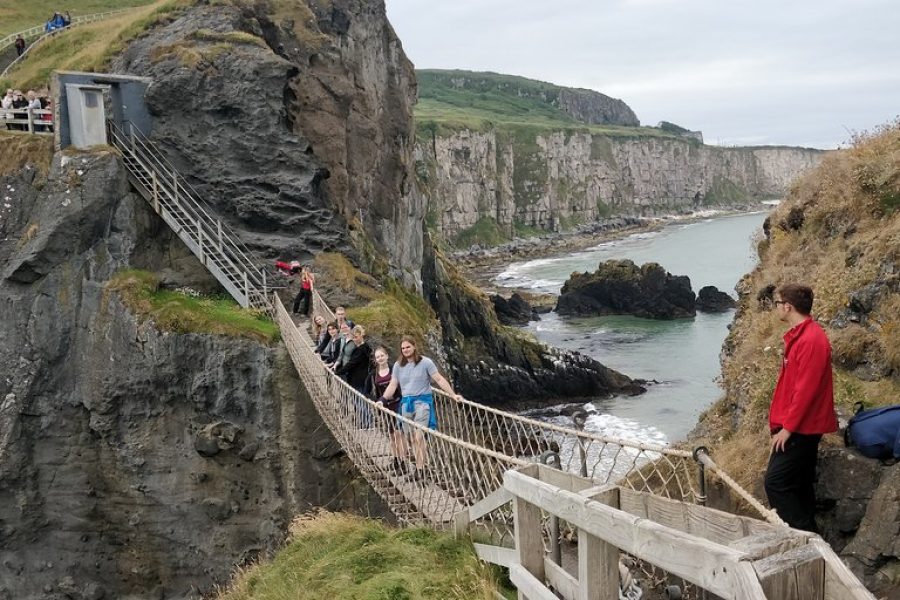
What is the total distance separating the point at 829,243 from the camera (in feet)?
30.9

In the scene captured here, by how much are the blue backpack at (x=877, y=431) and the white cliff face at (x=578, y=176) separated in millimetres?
92880

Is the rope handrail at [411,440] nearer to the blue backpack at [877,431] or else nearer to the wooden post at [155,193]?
the wooden post at [155,193]

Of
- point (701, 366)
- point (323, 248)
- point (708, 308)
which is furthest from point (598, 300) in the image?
point (323, 248)

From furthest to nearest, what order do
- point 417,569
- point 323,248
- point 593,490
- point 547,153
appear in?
point 547,153 < point 323,248 < point 417,569 < point 593,490

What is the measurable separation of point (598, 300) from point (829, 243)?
146 ft

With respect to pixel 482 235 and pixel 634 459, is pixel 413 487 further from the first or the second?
pixel 482 235

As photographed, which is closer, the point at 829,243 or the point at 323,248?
the point at 829,243

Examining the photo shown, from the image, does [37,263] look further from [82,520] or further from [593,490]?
[593,490]

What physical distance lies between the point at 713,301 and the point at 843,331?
46.8 m

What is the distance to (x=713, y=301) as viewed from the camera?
52.3 meters

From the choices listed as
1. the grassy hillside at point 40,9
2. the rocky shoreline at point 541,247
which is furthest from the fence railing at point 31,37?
the rocky shoreline at point 541,247

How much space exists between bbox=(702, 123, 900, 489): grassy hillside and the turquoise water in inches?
99.1

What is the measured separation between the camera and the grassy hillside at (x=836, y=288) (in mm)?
7152

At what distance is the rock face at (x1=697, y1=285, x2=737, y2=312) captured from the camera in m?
51.8
